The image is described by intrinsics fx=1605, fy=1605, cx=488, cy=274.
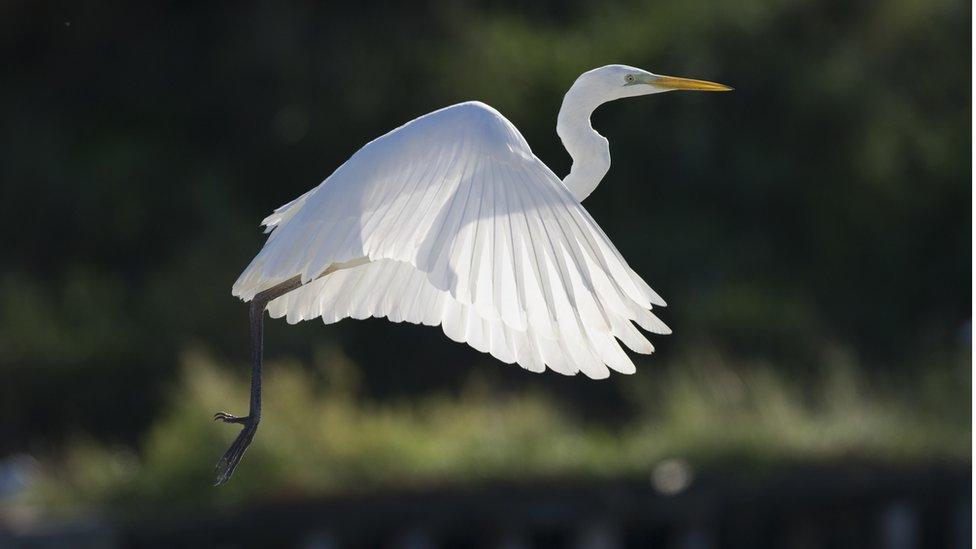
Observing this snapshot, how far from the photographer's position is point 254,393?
4559mm

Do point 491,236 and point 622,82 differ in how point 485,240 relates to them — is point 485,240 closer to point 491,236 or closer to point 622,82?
point 491,236

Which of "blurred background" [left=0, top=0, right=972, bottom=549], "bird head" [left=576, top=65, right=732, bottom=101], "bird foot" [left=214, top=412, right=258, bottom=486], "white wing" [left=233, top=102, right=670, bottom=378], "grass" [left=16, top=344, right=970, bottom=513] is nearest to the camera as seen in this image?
"white wing" [left=233, top=102, right=670, bottom=378]

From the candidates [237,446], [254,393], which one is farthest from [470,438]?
[237,446]

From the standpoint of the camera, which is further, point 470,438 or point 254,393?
point 470,438

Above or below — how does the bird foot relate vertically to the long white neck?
below

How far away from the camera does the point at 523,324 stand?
377 cm

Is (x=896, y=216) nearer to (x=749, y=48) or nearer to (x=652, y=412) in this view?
(x=749, y=48)

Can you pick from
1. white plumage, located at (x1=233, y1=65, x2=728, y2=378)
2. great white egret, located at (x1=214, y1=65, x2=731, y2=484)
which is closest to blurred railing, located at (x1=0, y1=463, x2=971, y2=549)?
great white egret, located at (x1=214, y1=65, x2=731, y2=484)

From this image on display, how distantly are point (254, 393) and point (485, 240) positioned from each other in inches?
42.5

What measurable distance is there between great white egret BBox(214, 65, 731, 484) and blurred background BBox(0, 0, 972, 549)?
13.0ft

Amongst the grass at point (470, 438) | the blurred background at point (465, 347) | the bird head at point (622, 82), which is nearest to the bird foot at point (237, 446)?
the bird head at point (622, 82)

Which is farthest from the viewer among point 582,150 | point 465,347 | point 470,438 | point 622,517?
point 465,347

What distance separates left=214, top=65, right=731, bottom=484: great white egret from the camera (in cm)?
374

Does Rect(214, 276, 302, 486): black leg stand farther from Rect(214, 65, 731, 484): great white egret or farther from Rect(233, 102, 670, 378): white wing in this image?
Rect(233, 102, 670, 378): white wing
